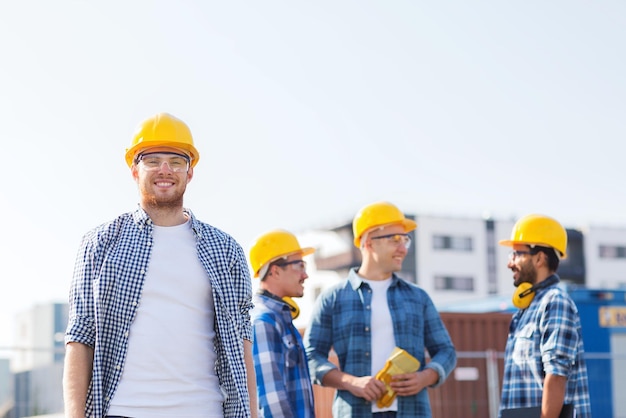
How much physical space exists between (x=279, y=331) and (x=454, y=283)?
64.1m

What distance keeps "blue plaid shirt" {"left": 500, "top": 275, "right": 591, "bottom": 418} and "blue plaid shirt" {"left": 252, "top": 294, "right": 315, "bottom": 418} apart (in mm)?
1266

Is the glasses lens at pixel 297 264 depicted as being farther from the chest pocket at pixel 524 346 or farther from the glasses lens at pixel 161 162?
the glasses lens at pixel 161 162

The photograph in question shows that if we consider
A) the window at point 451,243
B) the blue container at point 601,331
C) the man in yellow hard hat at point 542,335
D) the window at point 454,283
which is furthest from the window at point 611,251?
the man in yellow hard hat at point 542,335

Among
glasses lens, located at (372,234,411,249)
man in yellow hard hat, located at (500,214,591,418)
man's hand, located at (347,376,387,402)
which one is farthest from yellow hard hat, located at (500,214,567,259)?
man's hand, located at (347,376,387,402)

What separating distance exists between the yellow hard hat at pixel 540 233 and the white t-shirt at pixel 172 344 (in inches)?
121

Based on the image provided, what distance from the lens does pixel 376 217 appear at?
6711 millimetres

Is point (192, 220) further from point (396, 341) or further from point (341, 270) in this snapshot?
point (341, 270)

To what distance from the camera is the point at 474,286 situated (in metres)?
69.6

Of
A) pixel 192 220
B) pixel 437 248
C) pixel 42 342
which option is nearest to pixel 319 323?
pixel 192 220

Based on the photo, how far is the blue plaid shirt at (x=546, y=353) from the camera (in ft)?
19.1

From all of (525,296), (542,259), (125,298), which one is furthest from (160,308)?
(542,259)

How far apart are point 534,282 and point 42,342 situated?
4520cm

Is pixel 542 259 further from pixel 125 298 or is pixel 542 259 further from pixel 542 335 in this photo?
pixel 125 298

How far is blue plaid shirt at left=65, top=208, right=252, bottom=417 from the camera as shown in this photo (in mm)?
3713
